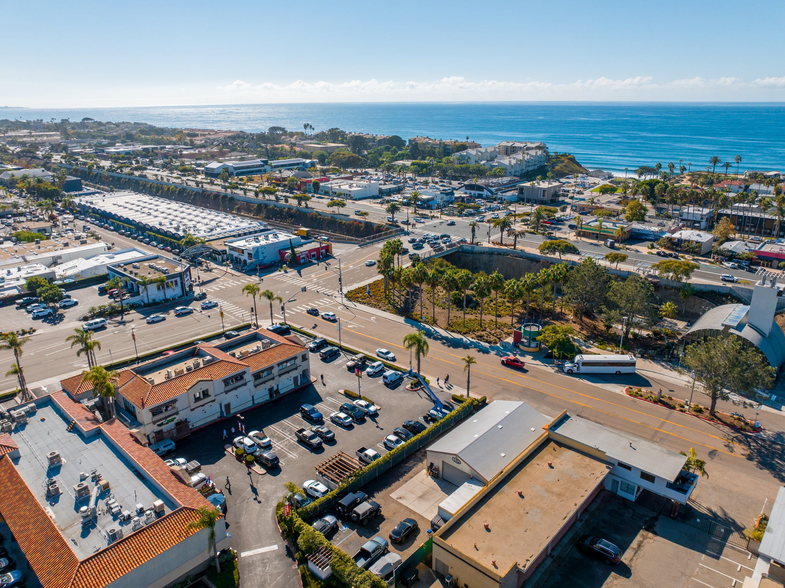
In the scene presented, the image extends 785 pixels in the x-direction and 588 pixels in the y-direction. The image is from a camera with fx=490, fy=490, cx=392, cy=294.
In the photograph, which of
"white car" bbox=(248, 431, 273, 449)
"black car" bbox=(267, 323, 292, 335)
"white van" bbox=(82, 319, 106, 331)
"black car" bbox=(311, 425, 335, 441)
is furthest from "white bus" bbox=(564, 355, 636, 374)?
"white van" bbox=(82, 319, 106, 331)

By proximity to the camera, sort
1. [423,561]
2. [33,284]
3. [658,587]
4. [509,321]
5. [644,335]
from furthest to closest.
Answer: [33,284] → [509,321] → [644,335] → [423,561] → [658,587]

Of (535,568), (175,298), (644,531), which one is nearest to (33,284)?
(175,298)

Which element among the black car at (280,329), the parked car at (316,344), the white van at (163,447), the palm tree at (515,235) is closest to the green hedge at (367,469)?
the white van at (163,447)

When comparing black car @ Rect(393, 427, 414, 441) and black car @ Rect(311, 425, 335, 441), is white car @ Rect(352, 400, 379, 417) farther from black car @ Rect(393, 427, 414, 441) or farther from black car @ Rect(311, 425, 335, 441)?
black car @ Rect(311, 425, 335, 441)

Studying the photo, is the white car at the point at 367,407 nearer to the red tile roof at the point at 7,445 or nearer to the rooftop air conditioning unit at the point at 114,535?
the rooftop air conditioning unit at the point at 114,535

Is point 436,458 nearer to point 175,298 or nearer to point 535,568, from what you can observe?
point 535,568

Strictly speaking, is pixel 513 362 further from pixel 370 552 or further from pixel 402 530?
pixel 370 552

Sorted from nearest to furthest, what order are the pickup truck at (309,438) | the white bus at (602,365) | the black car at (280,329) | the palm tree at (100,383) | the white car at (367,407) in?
1. the palm tree at (100,383)
2. the pickup truck at (309,438)
3. the white car at (367,407)
4. the white bus at (602,365)
5. the black car at (280,329)
